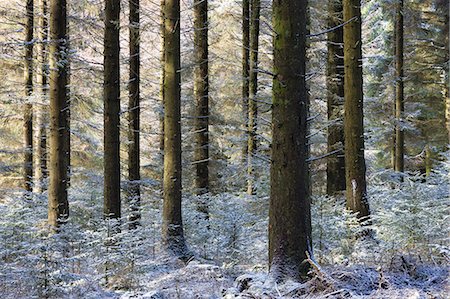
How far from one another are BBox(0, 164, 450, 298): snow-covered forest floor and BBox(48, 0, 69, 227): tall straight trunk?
570 millimetres

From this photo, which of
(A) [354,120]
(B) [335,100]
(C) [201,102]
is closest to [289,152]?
(A) [354,120]

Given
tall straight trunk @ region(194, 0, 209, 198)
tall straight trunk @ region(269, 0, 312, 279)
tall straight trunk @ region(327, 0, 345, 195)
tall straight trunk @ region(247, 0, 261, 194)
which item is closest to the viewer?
tall straight trunk @ region(269, 0, 312, 279)

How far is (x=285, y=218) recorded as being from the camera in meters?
4.82

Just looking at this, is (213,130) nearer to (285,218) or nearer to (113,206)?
(113,206)

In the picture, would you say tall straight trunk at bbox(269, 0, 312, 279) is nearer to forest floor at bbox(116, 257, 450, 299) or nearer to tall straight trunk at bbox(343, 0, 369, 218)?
forest floor at bbox(116, 257, 450, 299)

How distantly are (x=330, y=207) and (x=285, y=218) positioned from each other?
5.08 m

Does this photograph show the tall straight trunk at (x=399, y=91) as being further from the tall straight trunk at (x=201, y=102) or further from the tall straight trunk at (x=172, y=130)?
the tall straight trunk at (x=172, y=130)

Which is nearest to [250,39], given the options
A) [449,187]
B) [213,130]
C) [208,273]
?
[213,130]

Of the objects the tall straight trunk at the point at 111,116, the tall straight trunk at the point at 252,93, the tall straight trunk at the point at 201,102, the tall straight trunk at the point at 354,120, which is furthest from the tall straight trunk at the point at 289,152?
the tall straight trunk at the point at 252,93

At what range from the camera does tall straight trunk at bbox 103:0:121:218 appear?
28.5 ft

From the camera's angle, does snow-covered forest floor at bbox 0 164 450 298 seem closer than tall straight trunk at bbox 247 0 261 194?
Yes

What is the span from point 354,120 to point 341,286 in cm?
525

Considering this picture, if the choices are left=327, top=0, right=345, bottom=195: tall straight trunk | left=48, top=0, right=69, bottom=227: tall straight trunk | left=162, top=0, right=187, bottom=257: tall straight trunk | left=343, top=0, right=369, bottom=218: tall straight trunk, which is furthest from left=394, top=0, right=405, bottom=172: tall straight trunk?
left=48, top=0, right=69, bottom=227: tall straight trunk

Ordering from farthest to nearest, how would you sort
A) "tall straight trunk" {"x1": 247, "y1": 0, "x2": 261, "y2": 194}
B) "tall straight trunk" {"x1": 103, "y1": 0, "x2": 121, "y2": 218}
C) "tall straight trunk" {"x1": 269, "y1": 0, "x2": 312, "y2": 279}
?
"tall straight trunk" {"x1": 247, "y1": 0, "x2": 261, "y2": 194} → "tall straight trunk" {"x1": 103, "y1": 0, "x2": 121, "y2": 218} → "tall straight trunk" {"x1": 269, "y1": 0, "x2": 312, "y2": 279}
